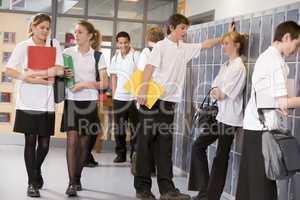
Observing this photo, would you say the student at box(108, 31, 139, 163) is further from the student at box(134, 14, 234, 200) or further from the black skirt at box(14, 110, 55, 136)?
the black skirt at box(14, 110, 55, 136)

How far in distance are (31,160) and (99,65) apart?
1082 millimetres

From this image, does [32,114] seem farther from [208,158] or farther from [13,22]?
[13,22]

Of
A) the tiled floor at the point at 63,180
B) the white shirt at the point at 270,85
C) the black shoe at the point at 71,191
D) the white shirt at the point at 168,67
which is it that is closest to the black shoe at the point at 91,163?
the tiled floor at the point at 63,180

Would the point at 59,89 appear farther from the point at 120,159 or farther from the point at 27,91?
the point at 120,159

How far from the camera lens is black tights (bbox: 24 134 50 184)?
14.8ft

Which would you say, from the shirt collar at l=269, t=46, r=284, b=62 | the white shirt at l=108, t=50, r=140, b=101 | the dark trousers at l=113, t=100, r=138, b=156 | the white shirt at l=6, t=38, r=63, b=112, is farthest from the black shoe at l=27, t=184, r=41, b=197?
the shirt collar at l=269, t=46, r=284, b=62

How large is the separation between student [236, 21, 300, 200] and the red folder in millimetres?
2024

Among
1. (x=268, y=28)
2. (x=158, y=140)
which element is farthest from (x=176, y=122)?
(x=268, y=28)

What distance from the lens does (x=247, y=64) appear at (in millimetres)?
4270

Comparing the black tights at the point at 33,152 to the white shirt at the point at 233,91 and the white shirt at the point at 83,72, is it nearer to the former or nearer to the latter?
the white shirt at the point at 83,72

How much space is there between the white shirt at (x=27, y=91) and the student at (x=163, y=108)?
0.84m

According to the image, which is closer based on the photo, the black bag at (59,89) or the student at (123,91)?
the black bag at (59,89)

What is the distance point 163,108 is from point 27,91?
123 centimetres

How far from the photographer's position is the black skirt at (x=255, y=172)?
326 centimetres
